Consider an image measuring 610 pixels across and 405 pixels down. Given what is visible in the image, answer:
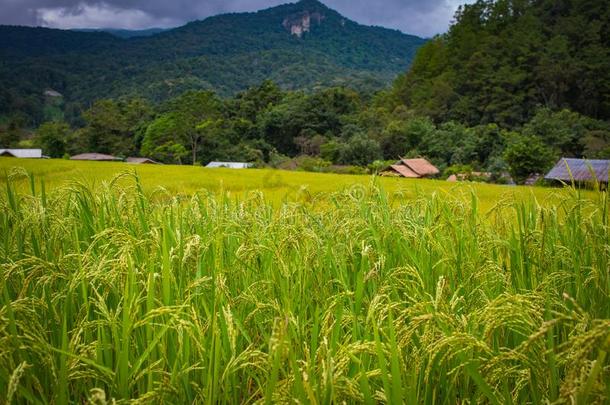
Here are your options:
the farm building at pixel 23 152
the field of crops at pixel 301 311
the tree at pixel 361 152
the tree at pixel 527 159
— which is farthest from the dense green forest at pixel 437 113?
the field of crops at pixel 301 311

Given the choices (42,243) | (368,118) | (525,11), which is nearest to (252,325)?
(42,243)

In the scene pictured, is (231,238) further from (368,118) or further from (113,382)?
(368,118)

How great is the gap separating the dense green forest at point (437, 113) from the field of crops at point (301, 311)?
41.3 m

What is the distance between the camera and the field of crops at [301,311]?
3.99 ft

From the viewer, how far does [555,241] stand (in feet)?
8.63

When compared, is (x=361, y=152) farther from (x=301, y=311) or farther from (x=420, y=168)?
(x=301, y=311)

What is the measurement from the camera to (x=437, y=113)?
60438mm

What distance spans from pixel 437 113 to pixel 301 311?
205 feet

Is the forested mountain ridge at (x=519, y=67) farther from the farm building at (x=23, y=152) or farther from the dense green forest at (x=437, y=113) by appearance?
the farm building at (x=23, y=152)

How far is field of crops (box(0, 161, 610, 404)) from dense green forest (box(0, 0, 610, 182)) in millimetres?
41252

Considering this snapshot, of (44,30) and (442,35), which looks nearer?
(442,35)

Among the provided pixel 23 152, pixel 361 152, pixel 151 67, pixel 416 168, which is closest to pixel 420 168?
pixel 416 168

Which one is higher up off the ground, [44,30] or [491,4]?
[44,30]

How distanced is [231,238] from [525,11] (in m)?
79.6
